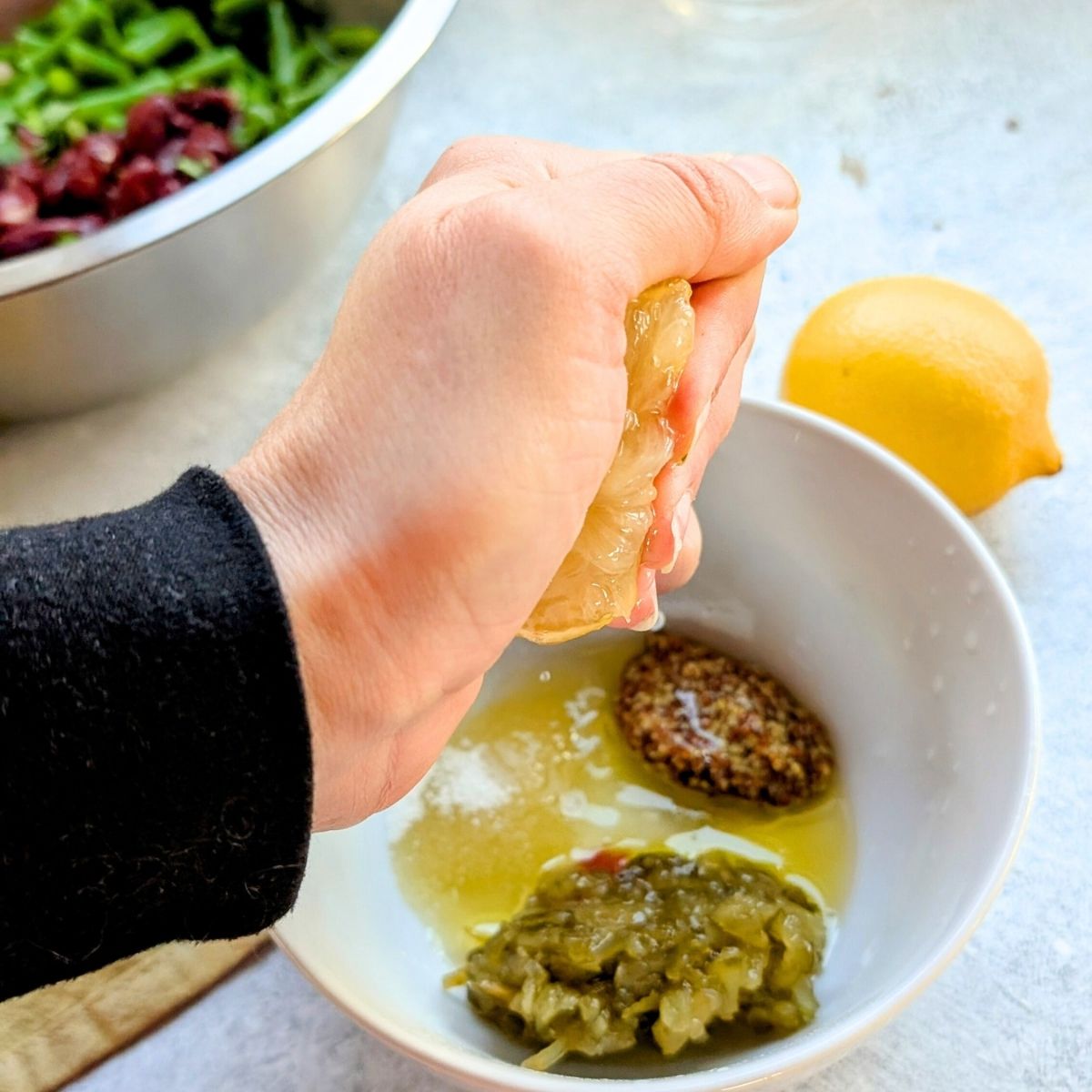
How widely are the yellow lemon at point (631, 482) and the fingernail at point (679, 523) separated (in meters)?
0.04

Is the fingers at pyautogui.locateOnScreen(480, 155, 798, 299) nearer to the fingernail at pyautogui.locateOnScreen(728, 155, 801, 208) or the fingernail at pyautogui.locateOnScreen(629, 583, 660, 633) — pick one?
the fingernail at pyautogui.locateOnScreen(728, 155, 801, 208)

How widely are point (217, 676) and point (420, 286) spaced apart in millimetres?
189

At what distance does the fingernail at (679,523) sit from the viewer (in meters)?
0.65

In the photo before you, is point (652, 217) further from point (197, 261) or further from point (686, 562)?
point (197, 261)

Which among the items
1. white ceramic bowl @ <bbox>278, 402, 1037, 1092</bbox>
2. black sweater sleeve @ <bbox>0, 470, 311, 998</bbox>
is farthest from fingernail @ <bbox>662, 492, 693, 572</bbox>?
black sweater sleeve @ <bbox>0, 470, 311, 998</bbox>

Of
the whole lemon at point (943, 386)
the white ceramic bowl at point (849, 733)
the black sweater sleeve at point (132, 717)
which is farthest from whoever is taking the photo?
the whole lemon at point (943, 386)

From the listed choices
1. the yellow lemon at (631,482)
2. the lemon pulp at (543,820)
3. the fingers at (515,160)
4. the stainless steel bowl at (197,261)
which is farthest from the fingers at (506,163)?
the lemon pulp at (543,820)

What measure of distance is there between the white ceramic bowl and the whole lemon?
0.35 feet

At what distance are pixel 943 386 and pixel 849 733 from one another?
0.25 metres

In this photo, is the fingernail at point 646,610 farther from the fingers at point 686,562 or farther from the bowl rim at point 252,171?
the bowl rim at point 252,171

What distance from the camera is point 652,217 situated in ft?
1.81

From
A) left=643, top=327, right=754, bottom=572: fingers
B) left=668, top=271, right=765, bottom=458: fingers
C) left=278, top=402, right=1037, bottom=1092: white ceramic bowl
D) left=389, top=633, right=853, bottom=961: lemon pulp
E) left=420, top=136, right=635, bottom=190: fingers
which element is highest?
left=420, top=136, right=635, bottom=190: fingers

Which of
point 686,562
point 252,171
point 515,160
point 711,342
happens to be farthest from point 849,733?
point 252,171

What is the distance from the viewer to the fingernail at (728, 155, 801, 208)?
0.65m
